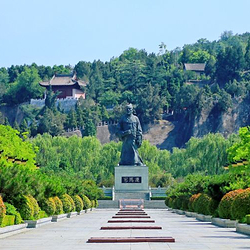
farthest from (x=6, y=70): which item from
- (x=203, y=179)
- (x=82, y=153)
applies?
(x=203, y=179)

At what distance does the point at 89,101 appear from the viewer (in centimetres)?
12150

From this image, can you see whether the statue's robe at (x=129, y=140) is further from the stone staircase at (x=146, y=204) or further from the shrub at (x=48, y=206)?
the shrub at (x=48, y=206)

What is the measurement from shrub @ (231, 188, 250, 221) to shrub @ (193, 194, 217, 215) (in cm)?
558

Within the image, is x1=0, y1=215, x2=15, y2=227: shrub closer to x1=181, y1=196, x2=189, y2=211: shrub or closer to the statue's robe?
x1=181, y1=196, x2=189, y2=211: shrub

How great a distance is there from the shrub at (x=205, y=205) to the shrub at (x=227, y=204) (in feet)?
10.5

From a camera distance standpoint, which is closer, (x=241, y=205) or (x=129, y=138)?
(x=241, y=205)

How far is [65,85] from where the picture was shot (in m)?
127

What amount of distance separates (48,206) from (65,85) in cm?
10437

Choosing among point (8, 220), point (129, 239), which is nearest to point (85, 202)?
point (8, 220)

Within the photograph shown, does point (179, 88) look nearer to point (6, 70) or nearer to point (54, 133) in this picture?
point (54, 133)

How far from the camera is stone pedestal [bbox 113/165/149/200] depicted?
4978 centimetres

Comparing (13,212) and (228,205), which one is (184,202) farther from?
(13,212)

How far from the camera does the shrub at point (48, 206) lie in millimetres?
23541

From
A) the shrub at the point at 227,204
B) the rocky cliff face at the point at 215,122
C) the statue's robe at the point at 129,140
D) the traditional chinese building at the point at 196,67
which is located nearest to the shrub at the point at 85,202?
the statue's robe at the point at 129,140
